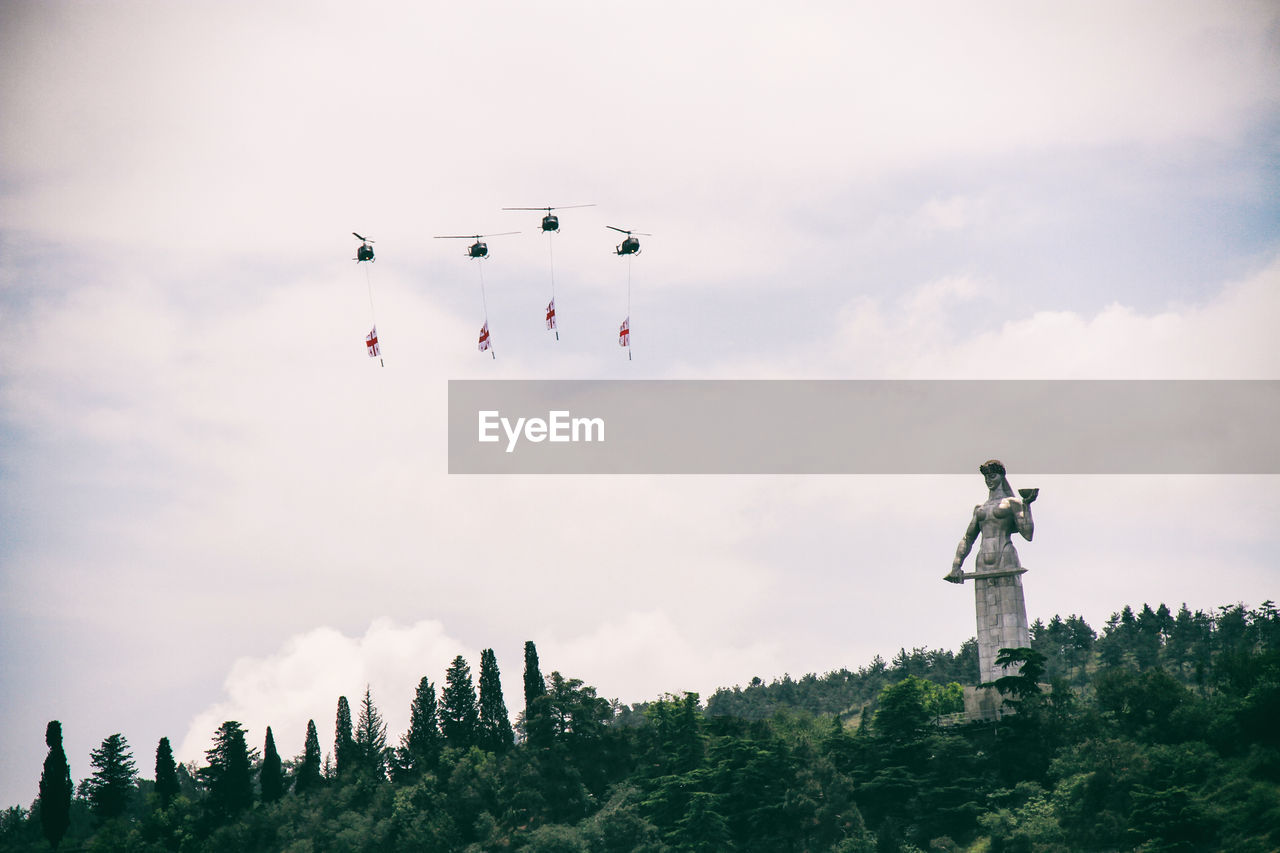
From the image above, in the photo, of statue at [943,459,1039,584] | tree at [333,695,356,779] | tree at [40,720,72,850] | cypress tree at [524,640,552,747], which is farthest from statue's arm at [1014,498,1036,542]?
tree at [40,720,72,850]

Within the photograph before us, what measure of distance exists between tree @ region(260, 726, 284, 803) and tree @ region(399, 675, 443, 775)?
12.6 metres

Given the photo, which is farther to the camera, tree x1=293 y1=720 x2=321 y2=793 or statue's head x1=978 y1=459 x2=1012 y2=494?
tree x1=293 y1=720 x2=321 y2=793

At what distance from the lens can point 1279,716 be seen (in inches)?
2884

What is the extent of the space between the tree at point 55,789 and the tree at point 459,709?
38062 millimetres

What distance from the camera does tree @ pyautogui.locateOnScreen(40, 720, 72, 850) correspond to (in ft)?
426

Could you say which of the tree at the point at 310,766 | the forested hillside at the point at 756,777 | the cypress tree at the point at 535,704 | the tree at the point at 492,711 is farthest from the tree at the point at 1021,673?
the tree at the point at 310,766

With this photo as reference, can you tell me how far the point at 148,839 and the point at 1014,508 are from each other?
85.6m

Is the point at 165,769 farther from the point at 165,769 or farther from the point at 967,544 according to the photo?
the point at 967,544

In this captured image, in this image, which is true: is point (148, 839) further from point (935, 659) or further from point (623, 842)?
point (935, 659)

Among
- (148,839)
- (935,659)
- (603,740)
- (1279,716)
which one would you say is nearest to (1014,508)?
(1279,716)

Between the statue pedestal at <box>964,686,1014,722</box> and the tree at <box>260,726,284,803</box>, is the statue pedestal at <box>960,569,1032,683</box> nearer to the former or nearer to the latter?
the statue pedestal at <box>964,686,1014,722</box>

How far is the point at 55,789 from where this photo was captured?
13000cm

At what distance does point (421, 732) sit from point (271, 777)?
16.0 metres

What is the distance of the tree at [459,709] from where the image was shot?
4756 inches
